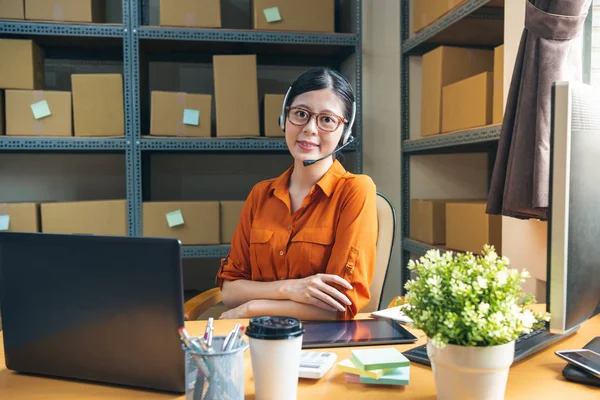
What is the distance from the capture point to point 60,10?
2.56 metres

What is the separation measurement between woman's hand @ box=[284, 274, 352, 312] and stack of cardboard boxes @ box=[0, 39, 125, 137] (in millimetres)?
1647

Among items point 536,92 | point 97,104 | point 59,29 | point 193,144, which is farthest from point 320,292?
point 59,29

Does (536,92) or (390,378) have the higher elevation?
(536,92)

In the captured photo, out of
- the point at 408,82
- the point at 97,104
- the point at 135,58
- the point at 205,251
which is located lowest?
the point at 205,251

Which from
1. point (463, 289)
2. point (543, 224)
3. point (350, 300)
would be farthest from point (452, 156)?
point (463, 289)

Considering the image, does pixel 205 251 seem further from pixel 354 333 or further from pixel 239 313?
pixel 354 333

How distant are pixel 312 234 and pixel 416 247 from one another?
1.19 meters

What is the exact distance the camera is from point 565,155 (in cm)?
69

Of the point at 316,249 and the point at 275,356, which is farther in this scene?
the point at 316,249

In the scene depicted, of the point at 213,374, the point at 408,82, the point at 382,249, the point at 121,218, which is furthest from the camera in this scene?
the point at 408,82

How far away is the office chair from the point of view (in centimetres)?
159

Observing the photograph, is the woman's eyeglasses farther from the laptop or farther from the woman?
the laptop

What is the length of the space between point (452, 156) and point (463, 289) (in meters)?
Answer: 2.18

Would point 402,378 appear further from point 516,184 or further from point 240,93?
point 240,93
